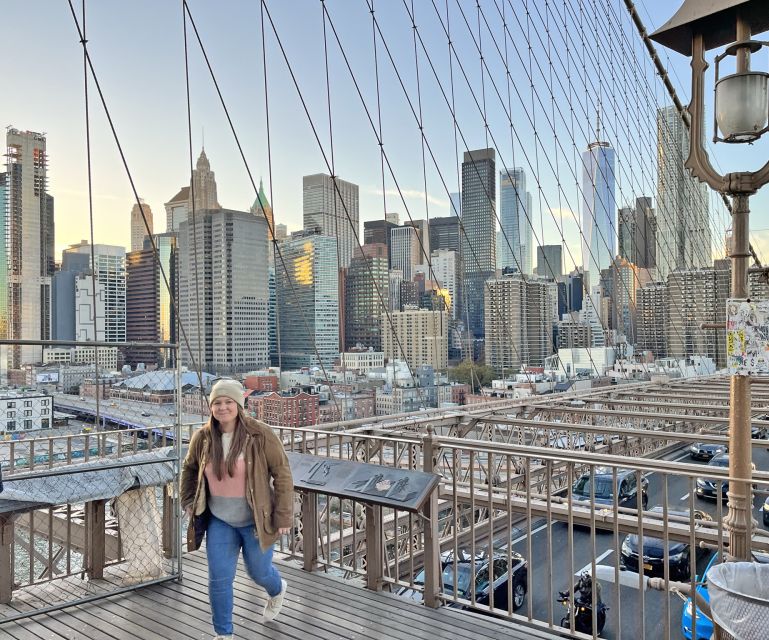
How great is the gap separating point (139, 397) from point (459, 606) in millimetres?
2308

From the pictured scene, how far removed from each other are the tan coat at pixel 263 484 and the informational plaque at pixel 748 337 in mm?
1706

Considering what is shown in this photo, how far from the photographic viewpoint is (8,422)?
3.28 m

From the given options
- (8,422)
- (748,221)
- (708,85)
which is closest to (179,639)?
(8,422)

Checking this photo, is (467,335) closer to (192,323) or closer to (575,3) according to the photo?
(192,323)

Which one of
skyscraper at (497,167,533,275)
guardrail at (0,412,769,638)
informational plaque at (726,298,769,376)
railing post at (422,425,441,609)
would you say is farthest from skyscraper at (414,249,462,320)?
informational plaque at (726,298,769,376)

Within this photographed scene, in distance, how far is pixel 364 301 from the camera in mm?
9477

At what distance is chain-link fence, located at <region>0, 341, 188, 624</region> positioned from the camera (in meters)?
2.87

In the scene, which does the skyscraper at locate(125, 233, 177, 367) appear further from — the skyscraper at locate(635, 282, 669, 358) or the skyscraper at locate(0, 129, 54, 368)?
the skyscraper at locate(635, 282, 669, 358)

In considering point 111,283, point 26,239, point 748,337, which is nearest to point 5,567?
point 748,337

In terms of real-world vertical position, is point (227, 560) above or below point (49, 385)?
below

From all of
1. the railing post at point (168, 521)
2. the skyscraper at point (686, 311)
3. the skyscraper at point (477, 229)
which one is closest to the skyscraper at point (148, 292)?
the railing post at point (168, 521)

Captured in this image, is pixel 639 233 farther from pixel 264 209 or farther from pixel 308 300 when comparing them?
pixel 264 209

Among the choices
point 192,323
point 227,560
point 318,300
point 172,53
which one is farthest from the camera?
point 318,300

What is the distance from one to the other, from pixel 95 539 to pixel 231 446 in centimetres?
135
